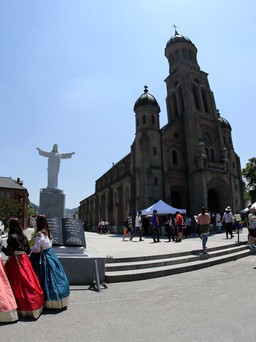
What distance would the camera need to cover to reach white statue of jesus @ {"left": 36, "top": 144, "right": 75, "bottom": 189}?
9914 millimetres

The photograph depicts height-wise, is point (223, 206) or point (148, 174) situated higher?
point (148, 174)

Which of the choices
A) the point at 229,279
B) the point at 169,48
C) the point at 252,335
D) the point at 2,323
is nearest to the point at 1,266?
the point at 2,323

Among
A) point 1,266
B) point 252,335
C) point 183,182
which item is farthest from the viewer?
point 183,182

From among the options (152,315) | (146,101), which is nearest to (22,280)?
(152,315)

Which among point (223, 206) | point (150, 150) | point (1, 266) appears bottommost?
point (1, 266)

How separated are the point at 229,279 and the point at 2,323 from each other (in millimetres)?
6018

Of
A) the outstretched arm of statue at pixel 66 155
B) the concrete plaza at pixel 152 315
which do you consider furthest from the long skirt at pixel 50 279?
the outstretched arm of statue at pixel 66 155

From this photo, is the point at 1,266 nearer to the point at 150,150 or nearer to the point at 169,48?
the point at 150,150

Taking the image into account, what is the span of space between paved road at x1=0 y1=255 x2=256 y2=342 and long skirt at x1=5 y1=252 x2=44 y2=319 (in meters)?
0.20

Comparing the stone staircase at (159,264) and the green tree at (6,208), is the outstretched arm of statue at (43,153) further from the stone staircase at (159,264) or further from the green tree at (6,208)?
the green tree at (6,208)

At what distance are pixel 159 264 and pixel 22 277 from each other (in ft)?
17.3

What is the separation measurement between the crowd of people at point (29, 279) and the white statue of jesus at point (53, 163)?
471 centimetres

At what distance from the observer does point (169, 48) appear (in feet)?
141

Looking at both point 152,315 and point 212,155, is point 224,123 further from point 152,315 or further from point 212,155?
point 152,315
